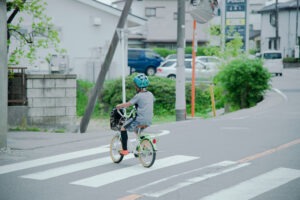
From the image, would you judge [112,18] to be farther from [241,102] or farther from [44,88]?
[44,88]

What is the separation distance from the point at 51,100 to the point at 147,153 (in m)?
7.13

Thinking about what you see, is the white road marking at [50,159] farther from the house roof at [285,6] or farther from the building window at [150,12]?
the house roof at [285,6]

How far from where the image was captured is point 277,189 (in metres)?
7.45

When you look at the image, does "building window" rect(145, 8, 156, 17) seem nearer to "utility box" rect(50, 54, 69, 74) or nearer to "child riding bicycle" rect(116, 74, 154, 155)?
"utility box" rect(50, 54, 69, 74)

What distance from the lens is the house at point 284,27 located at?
204 ft

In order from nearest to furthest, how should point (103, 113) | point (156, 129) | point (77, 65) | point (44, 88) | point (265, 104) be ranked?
1. point (156, 129)
2. point (44, 88)
3. point (265, 104)
4. point (103, 113)
5. point (77, 65)

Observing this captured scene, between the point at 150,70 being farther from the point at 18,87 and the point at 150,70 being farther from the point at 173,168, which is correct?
the point at 173,168

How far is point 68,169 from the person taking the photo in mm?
9062

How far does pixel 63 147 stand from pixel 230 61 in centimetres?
1165

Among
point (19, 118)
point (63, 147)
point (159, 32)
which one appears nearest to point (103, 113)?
point (19, 118)

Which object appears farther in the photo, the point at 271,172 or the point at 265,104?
the point at 265,104

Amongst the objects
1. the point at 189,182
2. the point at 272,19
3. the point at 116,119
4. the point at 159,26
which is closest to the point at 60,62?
the point at 116,119

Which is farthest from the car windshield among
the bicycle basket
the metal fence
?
the bicycle basket

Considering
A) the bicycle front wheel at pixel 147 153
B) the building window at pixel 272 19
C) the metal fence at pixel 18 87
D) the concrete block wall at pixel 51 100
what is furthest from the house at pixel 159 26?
the bicycle front wheel at pixel 147 153
